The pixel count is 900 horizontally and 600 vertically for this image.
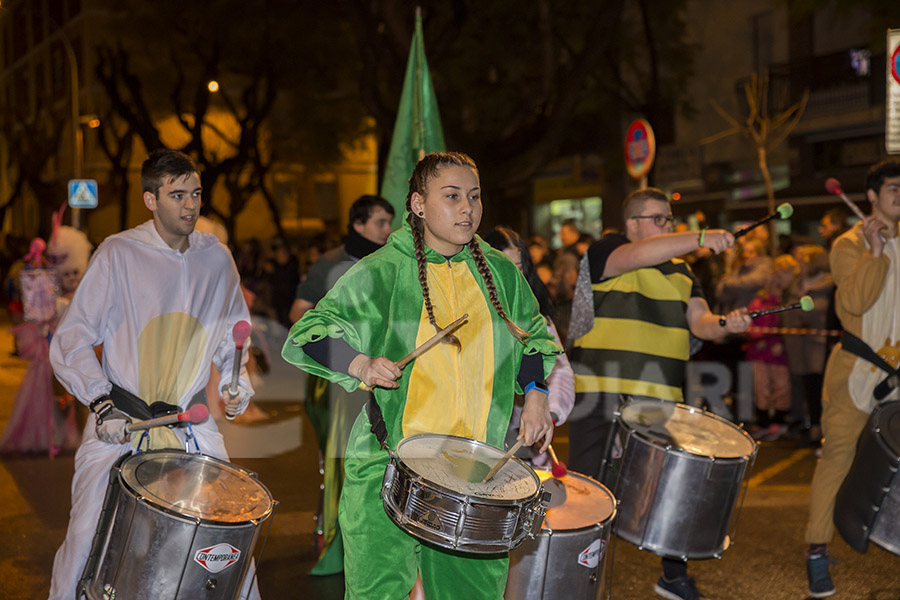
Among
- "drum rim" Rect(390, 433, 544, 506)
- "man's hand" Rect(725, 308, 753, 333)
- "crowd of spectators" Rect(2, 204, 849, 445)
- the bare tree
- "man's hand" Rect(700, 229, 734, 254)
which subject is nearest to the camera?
"drum rim" Rect(390, 433, 544, 506)

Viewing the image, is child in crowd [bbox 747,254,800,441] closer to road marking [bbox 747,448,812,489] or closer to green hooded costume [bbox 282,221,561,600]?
road marking [bbox 747,448,812,489]

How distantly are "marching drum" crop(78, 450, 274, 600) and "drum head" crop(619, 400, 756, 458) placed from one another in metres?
1.73

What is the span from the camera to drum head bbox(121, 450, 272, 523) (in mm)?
3312

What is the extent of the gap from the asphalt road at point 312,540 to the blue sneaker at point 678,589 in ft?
0.34

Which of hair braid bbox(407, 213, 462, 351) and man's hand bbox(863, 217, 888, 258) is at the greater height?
man's hand bbox(863, 217, 888, 258)

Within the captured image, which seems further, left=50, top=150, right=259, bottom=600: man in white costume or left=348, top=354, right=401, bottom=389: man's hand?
left=50, top=150, right=259, bottom=600: man in white costume

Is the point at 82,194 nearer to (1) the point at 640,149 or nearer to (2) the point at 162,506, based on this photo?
(1) the point at 640,149

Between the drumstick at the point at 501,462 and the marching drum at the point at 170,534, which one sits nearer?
the drumstick at the point at 501,462

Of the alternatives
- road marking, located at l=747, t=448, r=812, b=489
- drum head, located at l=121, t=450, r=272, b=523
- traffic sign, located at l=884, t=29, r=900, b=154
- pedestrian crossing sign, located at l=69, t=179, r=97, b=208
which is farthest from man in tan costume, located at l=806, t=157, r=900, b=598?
pedestrian crossing sign, located at l=69, t=179, r=97, b=208

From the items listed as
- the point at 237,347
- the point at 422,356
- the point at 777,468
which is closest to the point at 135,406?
the point at 237,347

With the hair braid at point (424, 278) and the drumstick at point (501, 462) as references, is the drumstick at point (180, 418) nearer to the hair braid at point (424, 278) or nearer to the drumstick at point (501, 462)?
the hair braid at point (424, 278)

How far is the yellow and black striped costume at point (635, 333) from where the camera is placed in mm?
4832

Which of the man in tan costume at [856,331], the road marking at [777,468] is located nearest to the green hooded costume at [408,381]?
the man in tan costume at [856,331]

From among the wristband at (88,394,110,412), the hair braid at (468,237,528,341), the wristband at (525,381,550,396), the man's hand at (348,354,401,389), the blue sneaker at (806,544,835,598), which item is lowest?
the blue sneaker at (806,544,835,598)
